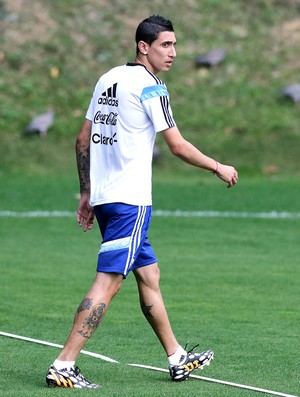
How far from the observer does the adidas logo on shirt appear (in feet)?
22.4

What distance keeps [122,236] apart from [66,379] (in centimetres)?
86

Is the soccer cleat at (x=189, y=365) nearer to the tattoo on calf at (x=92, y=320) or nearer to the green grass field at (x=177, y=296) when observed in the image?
the green grass field at (x=177, y=296)

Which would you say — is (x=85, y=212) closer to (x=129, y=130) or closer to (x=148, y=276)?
(x=148, y=276)

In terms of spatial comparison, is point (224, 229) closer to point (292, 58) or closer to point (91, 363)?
point (91, 363)

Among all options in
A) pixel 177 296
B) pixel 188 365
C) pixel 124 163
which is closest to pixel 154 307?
pixel 188 365

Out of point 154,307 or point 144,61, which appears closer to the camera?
point 144,61

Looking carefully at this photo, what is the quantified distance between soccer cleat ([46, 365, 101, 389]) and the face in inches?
71.7

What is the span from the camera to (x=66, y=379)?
6664mm

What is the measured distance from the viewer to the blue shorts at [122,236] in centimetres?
677

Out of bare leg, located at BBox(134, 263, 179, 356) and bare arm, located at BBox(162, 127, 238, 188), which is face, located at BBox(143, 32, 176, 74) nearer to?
bare arm, located at BBox(162, 127, 238, 188)

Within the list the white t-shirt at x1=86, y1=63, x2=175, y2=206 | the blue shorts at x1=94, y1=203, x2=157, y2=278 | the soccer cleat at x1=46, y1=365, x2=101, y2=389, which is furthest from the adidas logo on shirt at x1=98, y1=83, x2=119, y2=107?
the soccer cleat at x1=46, y1=365, x2=101, y2=389

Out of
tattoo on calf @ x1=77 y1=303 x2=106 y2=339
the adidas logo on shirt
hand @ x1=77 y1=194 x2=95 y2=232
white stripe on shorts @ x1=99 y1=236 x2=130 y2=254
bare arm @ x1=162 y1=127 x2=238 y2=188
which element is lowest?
tattoo on calf @ x1=77 y1=303 x2=106 y2=339

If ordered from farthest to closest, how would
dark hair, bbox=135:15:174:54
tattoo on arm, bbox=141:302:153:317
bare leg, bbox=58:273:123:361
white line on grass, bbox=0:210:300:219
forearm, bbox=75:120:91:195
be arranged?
white line on grass, bbox=0:210:300:219, forearm, bbox=75:120:91:195, tattoo on arm, bbox=141:302:153:317, dark hair, bbox=135:15:174:54, bare leg, bbox=58:273:123:361

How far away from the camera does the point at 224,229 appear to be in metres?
15.0
